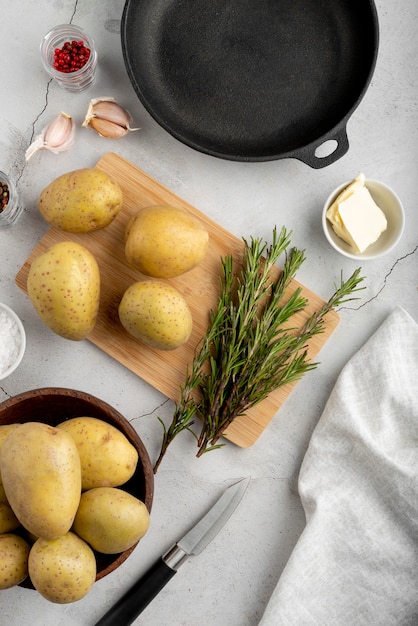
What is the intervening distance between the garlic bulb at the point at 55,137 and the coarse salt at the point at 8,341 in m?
0.30

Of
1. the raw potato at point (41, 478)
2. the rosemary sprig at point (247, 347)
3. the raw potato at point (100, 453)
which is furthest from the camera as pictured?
the rosemary sprig at point (247, 347)

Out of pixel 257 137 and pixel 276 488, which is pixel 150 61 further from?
pixel 276 488

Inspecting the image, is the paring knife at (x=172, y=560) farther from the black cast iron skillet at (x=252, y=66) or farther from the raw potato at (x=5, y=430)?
the black cast iron skillet at (x=252, y=66)

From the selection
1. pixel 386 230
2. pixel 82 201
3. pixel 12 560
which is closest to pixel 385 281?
pixel 386 230

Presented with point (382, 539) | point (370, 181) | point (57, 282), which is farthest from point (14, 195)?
point (382, 539)

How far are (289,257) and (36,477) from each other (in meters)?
0.60

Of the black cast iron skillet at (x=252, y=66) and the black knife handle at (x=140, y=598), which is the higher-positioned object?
the black cast iron skillet at (x=252, y=66)

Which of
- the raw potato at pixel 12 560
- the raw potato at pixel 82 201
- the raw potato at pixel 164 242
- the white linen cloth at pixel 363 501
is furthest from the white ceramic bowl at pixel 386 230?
the raw potato at pixel 12 560

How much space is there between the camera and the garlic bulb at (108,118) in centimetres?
113

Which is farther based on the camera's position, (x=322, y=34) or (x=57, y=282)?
(x=322, y=34)

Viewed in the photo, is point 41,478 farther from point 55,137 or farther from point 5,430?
point 55,137

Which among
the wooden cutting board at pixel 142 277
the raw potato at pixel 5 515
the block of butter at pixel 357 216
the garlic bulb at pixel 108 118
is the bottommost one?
the raw potato at pixel 5 515

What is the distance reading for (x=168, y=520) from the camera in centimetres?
116

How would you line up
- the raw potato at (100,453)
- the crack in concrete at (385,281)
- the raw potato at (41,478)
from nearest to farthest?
the raw potato at (41,478), the raw potato at (100,453), the crack in concrete at (385,281)
